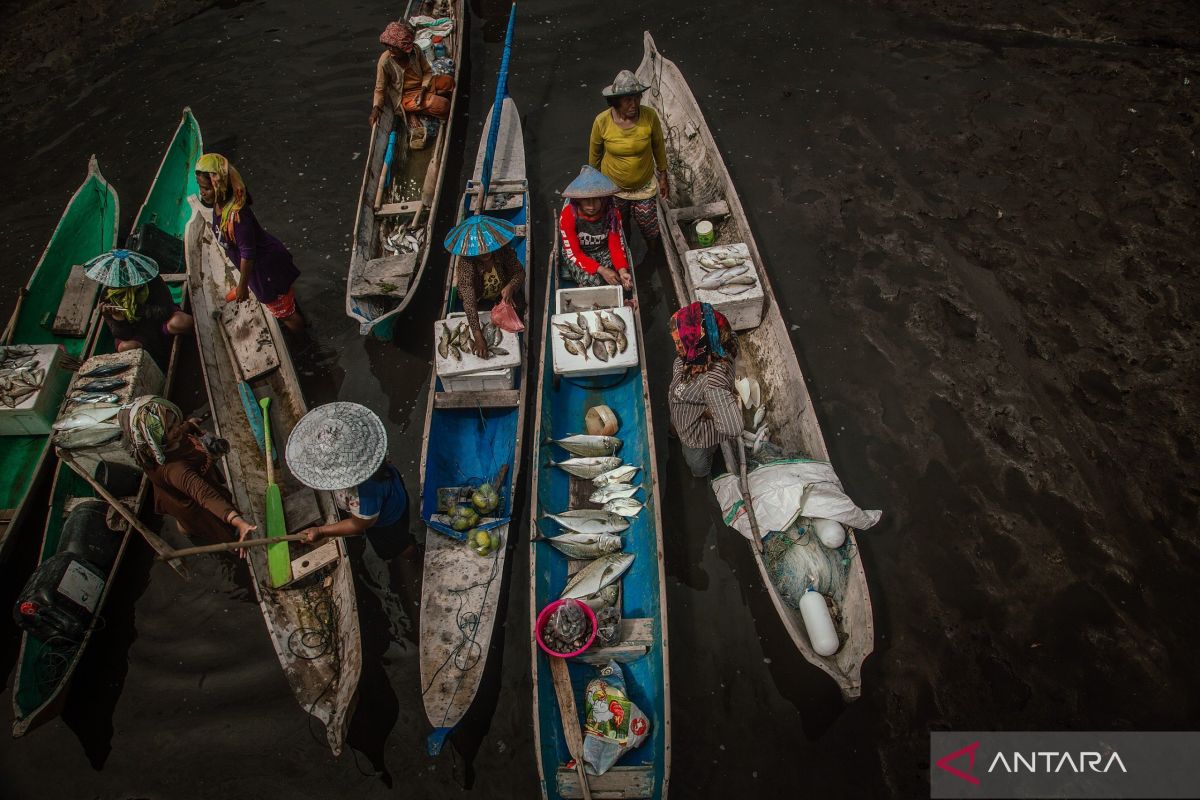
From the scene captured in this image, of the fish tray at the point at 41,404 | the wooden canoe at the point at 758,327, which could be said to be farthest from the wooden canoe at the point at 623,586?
the fish tray at the point at 41,404

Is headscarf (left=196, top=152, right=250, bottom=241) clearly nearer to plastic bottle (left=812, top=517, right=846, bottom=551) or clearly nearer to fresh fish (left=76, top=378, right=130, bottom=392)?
fresh fish (left=76, top=378, right=130, bottom=392)

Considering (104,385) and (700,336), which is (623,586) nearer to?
(700,336)

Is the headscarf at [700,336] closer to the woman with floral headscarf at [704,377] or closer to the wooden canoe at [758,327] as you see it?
the woman with floral headscarf at [704,377]

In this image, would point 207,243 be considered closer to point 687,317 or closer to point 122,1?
point 687,317

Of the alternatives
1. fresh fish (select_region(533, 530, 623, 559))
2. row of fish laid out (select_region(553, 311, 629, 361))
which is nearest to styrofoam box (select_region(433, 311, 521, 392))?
row of fish laid out (select_region(553, 311, 629, 361))

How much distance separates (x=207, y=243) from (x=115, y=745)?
5758 millimetres

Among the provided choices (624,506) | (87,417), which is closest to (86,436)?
(87,417)

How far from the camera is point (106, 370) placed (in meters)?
6.80

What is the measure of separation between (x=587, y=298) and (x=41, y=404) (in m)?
6.08

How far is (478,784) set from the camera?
5.40m

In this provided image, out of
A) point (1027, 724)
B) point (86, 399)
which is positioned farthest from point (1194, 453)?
point (86, 399)

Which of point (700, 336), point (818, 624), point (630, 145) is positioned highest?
point (630, 145)

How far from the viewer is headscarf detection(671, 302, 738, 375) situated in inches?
209

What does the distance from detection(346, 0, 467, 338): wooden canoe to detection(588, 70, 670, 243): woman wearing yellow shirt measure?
2.64 meters
